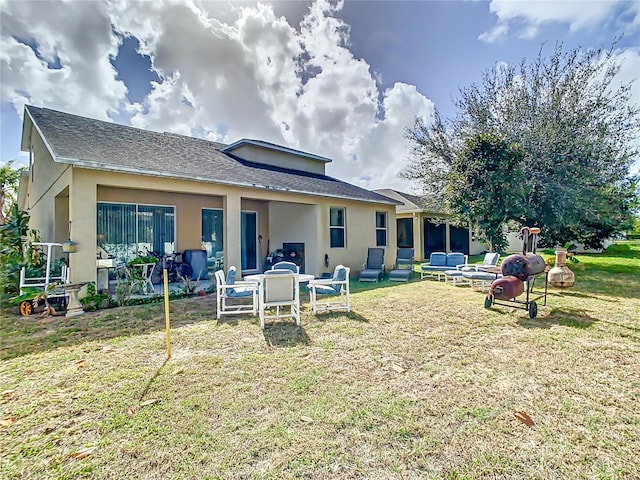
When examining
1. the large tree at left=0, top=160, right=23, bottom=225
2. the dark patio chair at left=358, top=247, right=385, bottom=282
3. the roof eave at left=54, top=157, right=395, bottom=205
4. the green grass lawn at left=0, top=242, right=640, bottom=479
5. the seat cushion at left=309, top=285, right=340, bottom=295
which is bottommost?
the green grass lawn at left=0, top=242, right=640, bottom=479

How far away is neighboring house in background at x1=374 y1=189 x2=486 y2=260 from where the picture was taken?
18844mm

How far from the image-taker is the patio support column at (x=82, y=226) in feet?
23.5

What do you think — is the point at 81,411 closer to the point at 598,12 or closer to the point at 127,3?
the point at 127,3

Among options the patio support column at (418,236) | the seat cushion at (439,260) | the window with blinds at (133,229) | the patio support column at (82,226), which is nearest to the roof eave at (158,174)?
the patio support column at (82,226)

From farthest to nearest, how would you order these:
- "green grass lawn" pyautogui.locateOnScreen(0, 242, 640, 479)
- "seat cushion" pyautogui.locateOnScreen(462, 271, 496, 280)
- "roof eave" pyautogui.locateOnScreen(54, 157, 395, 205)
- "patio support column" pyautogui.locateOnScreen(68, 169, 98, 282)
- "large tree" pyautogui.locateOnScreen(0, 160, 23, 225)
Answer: "large tree" pyautogui.locateOnScreen(0, 160, 23, 225), "seat cushion" pyautogui.locateOnScreen(462, 271, 496, 280), "patio support column" pyautogui.locateOnScreen(68, 169, 98, 282), "roof eave" pyautogui.locateOnScreen(54, 157, 395, 205), "green grass lawn" pyautogui.locateOnScreen(0, 242, 640, 479)

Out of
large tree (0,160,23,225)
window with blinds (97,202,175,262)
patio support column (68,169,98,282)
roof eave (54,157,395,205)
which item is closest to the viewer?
roof eave (54,157,395,205)

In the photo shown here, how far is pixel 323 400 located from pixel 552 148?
12.9m

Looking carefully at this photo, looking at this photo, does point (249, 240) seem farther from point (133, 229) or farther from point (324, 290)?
point (324, 290)

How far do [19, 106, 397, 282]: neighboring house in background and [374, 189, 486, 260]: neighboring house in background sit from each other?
406 cm

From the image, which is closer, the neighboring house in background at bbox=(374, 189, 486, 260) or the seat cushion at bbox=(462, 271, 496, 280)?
the seat cushion at bbox=(462, 271, 496, 280)

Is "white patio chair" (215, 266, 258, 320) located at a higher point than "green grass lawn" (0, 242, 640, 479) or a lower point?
higher

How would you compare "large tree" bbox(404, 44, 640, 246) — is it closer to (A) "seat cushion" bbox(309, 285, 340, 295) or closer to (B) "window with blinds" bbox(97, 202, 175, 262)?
(A) "seat cushion" bbox(309, 285, 340, 295)

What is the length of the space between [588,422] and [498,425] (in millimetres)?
817

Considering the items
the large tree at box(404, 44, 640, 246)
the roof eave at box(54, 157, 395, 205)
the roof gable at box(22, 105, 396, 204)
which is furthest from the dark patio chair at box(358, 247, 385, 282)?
the large tree at box(404, 44, 640, 246)
